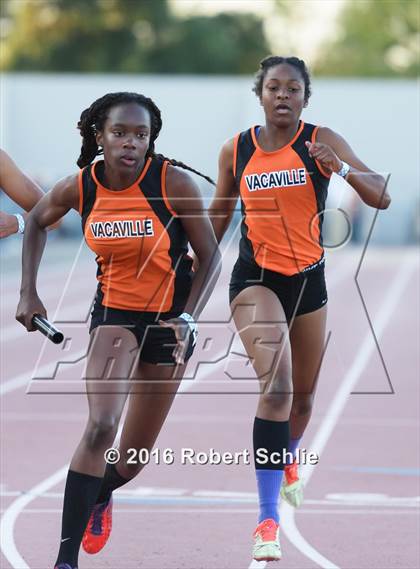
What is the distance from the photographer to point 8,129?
47188 millimetres

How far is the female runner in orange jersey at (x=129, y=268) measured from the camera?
6.34m

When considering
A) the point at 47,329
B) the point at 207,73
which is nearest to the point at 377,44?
the point at 207,73

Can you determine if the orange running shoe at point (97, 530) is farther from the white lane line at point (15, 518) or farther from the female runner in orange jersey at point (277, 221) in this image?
the female runner in orange jersey at point (277, 221)

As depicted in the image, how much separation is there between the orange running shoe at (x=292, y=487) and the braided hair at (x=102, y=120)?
6.60 feet

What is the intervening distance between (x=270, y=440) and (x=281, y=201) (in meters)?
1.20

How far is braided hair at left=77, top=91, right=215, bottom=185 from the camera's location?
6.59 m

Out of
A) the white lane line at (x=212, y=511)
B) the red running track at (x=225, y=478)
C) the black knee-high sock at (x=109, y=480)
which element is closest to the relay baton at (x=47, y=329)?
the black knee-high sock at (x=109, y=480)

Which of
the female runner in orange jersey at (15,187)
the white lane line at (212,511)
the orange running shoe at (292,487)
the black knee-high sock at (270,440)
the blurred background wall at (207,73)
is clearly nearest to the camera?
the black knee-high sock at (270,440)

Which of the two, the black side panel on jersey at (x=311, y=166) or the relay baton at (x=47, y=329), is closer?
the relay baton at (x=47, y=329)

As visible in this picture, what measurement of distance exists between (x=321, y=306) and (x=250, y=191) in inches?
32.2

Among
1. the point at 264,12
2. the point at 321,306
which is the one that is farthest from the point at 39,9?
the point at 321,306

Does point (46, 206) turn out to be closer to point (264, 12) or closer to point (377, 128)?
point (377, 128)

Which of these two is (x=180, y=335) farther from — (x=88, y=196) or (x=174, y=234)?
(x=88, y=196)

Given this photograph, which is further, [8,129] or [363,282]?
[8,129]
